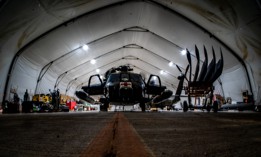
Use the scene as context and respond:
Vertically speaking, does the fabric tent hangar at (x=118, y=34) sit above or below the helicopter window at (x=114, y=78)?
above

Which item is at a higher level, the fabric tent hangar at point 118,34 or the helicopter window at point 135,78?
the fabric tent hangar at point 118,34

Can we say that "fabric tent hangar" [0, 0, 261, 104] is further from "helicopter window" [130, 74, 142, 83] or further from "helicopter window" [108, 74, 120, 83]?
"helicopter window" [130, 74, 142, 83]

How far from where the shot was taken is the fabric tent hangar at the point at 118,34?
36.9 ft

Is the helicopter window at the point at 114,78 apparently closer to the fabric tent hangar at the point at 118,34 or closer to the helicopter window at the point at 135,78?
the helicopter window at the point at 135,78

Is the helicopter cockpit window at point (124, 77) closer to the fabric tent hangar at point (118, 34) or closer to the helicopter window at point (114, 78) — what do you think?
the helicopter window at point (114, 78)

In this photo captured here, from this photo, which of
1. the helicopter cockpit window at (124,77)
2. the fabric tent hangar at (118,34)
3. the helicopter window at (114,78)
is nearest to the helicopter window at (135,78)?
the helicopter cockpit window at (124,77)

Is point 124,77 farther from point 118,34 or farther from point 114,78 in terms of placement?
point 118,34

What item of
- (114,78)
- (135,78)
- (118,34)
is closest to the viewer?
(114,78)

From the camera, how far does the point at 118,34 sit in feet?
61.1

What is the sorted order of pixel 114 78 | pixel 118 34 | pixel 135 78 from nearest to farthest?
pixel 114 78, pixel 135 78, pixel 118 34

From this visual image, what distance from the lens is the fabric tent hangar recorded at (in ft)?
36.9

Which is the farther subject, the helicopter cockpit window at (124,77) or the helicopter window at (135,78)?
the helicopter window at (135,78)

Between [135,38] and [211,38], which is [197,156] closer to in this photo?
[211,38]

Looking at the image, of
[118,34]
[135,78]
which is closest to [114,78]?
[135,78]
